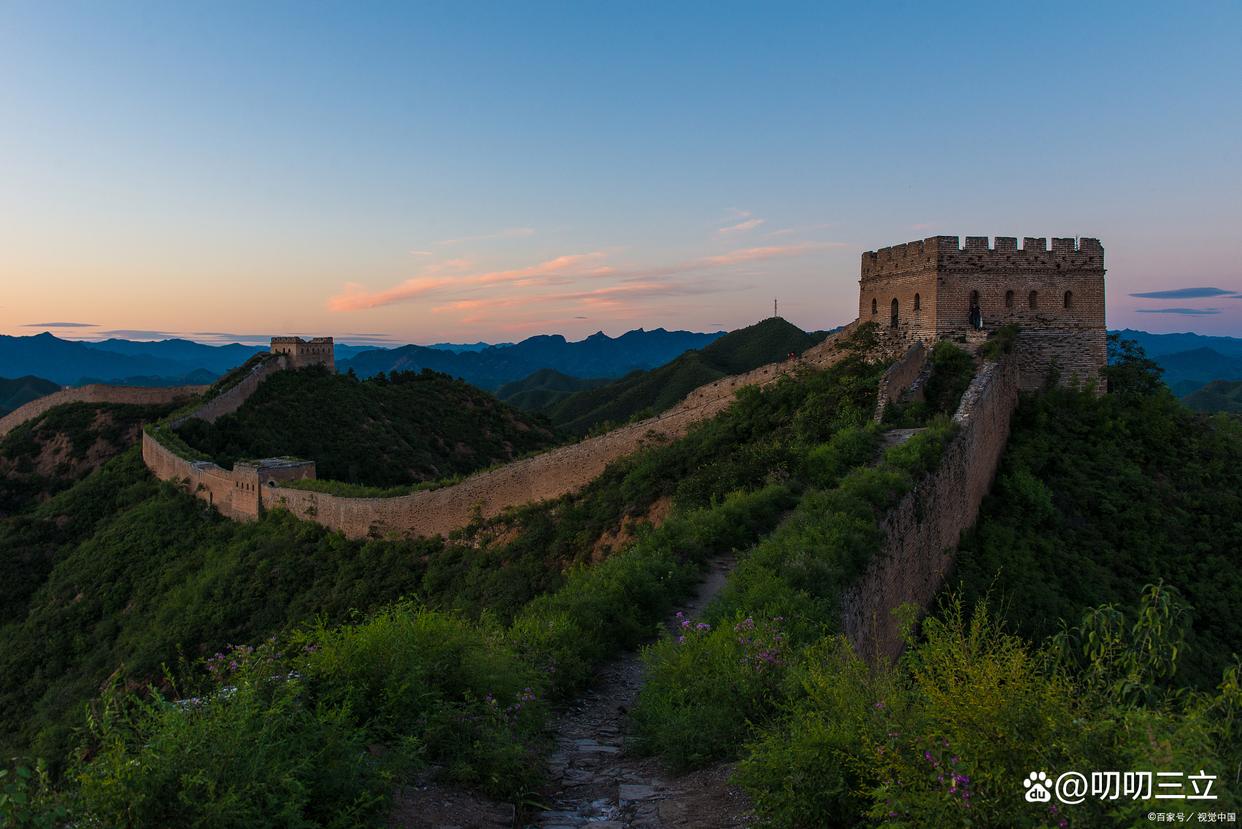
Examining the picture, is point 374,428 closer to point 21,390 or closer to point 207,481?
point 207,481

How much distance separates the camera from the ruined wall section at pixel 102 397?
41.4 metres

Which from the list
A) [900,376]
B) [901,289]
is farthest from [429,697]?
[901,289]

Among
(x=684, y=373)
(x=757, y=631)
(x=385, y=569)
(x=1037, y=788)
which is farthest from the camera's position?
(x=684, y=373)

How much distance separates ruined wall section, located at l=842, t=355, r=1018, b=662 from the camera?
26.2 ft

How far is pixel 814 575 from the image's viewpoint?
728 centimetres

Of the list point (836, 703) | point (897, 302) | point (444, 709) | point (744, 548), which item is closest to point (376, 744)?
point (444, 709)

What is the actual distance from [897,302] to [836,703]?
16.2 m

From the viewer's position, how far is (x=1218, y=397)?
279 feet

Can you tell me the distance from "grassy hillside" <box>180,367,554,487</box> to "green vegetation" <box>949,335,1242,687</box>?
24321 millimetres

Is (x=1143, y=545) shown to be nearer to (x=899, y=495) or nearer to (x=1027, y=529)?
(x=1027, y=529)

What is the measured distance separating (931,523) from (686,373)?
205 feet

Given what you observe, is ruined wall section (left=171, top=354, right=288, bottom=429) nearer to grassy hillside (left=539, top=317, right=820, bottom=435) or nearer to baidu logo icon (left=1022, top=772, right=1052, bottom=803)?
grassy hillside (left=539, top=317, right=820, bottom=435)

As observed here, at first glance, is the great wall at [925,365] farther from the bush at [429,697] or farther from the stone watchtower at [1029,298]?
the bush at [429,697]

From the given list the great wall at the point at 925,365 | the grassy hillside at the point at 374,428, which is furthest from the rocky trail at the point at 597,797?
the grassy hillside at the point at 374,428
